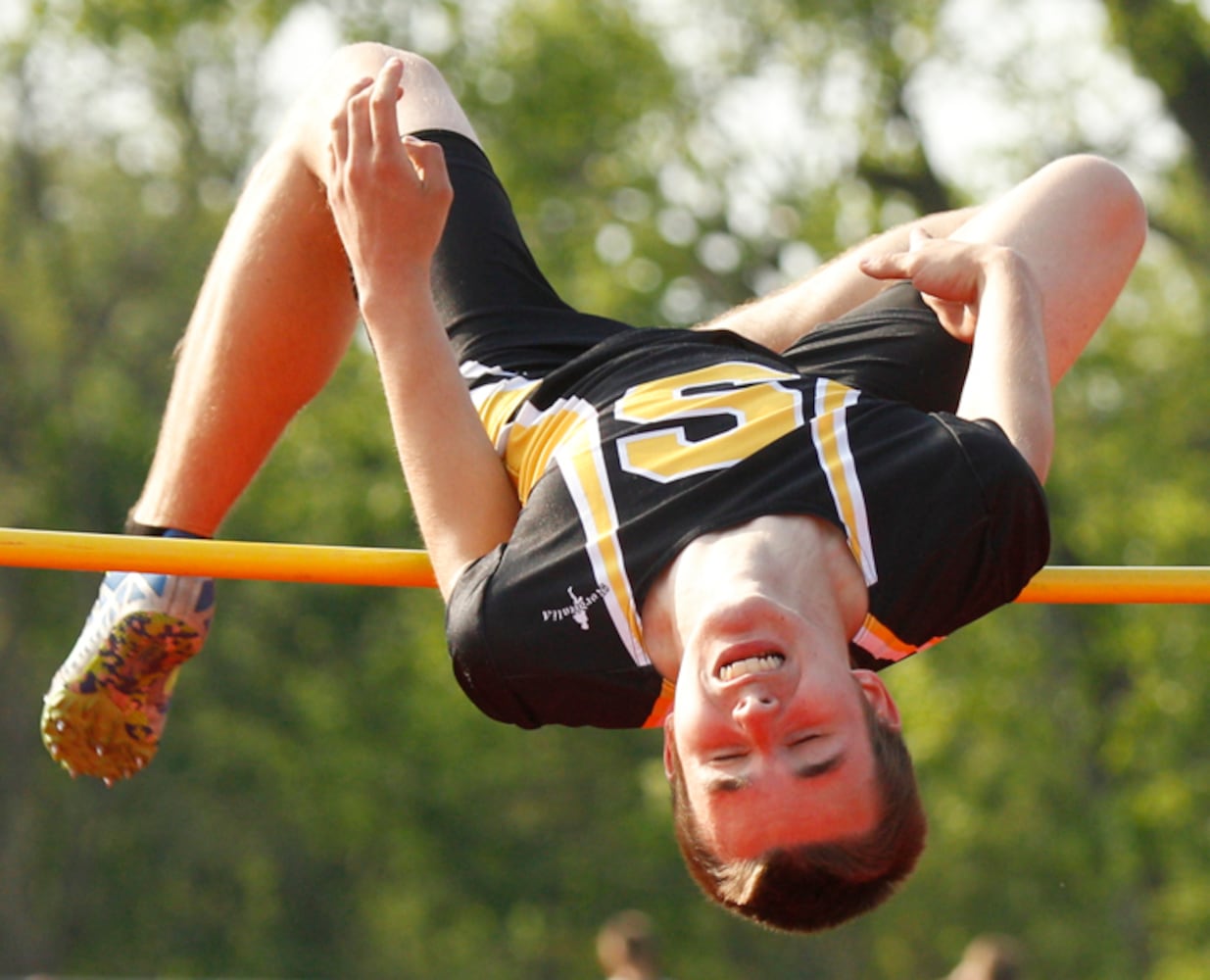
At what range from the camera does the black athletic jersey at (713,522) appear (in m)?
2.85

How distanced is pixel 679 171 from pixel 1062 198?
46.0 feet

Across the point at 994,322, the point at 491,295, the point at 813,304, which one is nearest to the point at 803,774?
the point at 994,322

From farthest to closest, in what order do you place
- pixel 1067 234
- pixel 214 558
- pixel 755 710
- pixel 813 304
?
pixel 813 304, pixel 1067 234, pixel 214 558, pixel 755 710

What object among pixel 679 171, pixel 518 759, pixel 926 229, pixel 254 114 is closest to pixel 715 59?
pixel 679 171

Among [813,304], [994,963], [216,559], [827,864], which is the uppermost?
[216,559]

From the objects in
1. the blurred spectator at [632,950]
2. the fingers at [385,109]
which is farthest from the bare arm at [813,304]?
the blurred spectator at [632,950]

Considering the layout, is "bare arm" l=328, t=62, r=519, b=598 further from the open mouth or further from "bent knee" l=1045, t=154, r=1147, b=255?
"bent knee" l=1045, t=154, r=1147, b=255

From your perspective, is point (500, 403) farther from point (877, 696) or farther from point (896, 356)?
point (877, 696)

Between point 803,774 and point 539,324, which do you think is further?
point 539,324

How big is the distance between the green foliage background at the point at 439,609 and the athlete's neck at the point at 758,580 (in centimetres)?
990

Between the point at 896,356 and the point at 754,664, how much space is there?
93 cm

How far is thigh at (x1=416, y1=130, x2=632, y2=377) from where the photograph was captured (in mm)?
3473

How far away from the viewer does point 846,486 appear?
9.39 feet

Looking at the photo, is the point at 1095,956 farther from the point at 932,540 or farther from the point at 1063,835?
the point at 932,540
